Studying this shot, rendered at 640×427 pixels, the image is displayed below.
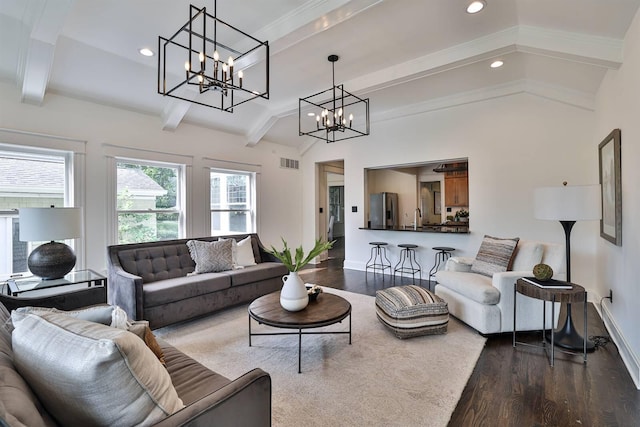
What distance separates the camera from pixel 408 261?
18.8 ft

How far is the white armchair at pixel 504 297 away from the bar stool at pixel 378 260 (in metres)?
2.58

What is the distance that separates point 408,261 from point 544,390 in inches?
142

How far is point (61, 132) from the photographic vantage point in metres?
3.80

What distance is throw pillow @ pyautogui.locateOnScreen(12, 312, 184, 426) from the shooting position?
0.86 metres

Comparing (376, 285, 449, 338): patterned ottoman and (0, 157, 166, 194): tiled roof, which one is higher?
(0, 157, 166, 194): tiled roof

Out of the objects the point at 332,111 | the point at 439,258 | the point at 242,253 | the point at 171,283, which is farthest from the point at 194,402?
the point at 439,258

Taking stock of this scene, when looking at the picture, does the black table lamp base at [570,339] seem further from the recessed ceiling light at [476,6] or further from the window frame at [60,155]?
the window frame at [60,155]

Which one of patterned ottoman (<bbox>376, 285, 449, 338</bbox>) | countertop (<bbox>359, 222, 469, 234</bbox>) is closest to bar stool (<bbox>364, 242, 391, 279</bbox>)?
countertop (<bbox>359, 222, 469, 234</bbox>)

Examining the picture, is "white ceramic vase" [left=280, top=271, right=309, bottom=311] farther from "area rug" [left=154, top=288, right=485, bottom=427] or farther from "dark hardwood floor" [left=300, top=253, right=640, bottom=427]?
"dark hardwood floor" [left=300, top=253, right=640, bottom=427]

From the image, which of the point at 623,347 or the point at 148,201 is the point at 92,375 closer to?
the point at 623,347

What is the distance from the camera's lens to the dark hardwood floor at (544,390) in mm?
1856

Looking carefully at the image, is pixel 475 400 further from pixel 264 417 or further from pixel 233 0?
pixel 233 0

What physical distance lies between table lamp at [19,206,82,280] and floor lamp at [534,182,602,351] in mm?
4427

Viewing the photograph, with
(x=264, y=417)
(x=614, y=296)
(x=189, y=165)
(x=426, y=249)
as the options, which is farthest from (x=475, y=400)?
(x=189, y=165)
